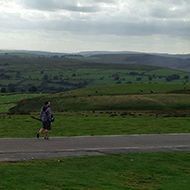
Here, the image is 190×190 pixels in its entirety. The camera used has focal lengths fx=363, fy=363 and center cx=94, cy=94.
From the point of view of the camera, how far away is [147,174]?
14.7 metres

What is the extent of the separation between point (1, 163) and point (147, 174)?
5978mm

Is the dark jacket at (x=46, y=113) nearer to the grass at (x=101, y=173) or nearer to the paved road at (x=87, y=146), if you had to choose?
the paved road at (x=87, y=146)

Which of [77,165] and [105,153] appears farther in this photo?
[105,153]

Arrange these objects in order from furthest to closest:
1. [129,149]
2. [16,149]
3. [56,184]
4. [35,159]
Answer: [129,149] → [16,149] → [35,159] → [56,184]

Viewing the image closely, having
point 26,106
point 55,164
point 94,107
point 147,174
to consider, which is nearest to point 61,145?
point 55,164

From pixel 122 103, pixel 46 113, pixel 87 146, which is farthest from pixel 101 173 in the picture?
pixel 122 103

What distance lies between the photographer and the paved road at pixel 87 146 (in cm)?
1741

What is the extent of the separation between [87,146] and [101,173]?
17.8ft

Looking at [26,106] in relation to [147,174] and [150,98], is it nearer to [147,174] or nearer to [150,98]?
[150,98]

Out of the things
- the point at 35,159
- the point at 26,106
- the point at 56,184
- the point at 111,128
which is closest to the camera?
the point at 56,184

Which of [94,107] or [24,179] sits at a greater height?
[24,179]

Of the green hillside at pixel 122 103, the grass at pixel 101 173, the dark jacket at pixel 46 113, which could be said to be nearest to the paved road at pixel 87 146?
the dark jacket at pixel 46 113

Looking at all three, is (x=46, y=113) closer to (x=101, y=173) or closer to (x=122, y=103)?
(x=101, y=173)

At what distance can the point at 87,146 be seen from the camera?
1972 cm
